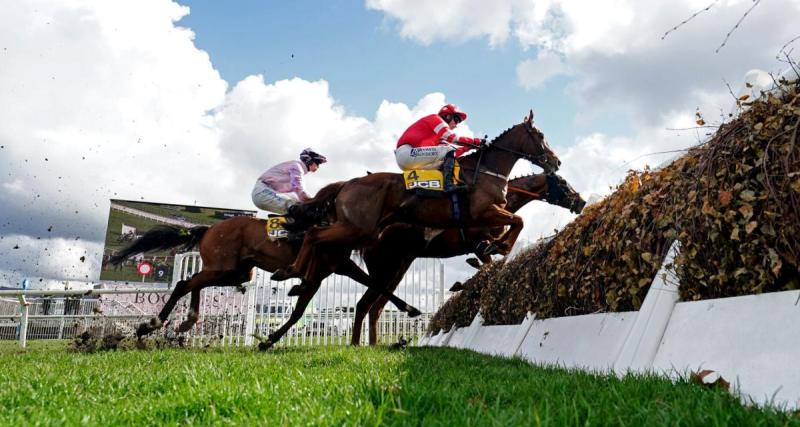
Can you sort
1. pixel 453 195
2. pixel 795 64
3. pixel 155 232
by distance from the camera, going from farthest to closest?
1. pixel 155 232
2. pixel 453 195
3. pixel 795 64

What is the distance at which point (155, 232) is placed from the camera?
8.83 metres

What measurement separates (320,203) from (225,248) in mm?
1895

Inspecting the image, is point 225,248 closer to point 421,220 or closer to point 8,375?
point 421,220

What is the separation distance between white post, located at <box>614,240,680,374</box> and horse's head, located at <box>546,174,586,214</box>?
17.8ft

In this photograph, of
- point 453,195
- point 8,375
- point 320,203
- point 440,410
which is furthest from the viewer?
point 320,203

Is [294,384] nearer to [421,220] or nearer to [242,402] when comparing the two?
[242,402]

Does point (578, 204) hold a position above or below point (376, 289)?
above

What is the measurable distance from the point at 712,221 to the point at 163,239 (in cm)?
838

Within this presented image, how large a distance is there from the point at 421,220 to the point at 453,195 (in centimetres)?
50

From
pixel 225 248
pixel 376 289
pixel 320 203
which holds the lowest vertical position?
pixel 376 289

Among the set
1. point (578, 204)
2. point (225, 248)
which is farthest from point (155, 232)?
point (578, 204)

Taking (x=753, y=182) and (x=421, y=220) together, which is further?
(x=421, y=220)

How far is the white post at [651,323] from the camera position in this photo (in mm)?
2633

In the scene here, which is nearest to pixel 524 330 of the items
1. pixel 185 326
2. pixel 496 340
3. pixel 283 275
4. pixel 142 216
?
pixel 496 340
